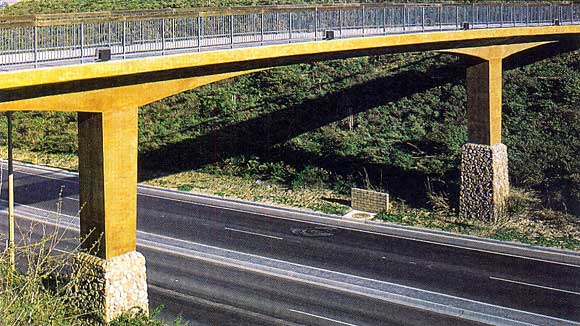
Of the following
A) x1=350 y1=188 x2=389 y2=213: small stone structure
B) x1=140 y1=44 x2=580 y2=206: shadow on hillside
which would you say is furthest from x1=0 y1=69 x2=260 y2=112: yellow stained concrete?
x1=140 y1=44 x2=580 y2=206: shadow on hillside

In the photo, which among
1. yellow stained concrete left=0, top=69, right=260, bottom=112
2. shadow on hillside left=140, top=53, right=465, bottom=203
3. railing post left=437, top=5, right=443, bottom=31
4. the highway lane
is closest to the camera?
yellow stained concrete left=0, top=69, right=260, bottom=112

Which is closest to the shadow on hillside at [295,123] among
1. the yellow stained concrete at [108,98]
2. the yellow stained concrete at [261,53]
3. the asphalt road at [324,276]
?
the yellow stained concrete at [261,53]

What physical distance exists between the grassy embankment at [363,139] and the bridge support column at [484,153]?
856 millimetres

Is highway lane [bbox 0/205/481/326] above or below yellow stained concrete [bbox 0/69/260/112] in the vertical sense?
below

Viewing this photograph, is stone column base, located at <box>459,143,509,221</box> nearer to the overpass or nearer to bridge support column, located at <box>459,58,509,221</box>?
bridge support column, located at <box>459,58,509,221</box>

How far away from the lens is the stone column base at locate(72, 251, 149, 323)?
20062 millimetres

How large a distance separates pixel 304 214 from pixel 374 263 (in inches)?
328

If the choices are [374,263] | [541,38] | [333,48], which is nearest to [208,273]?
[374,263]

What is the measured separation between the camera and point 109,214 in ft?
65.9

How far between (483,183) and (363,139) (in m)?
11.0

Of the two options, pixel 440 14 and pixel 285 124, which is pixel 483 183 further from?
pixel 285 124

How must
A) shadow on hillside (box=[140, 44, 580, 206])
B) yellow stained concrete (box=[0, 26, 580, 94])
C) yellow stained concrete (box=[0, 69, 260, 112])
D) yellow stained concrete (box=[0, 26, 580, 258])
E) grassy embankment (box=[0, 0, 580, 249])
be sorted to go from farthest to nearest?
shadow on hillside (box=[140, 44, 580, 206]) < grassy embankment (box=[0, 0, 580, 249]) < yellow stained concrete (box=[0, 69, 260, 112]) < yellow stained concrete (box=[0, 26, 580, 258]) < yellow stained concrete (box=[0, 26, 580, 94])

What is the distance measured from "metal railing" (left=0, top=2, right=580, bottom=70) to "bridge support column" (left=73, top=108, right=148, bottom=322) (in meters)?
1.98

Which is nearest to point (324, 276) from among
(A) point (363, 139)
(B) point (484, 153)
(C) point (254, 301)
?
(C) point (254, 301)
